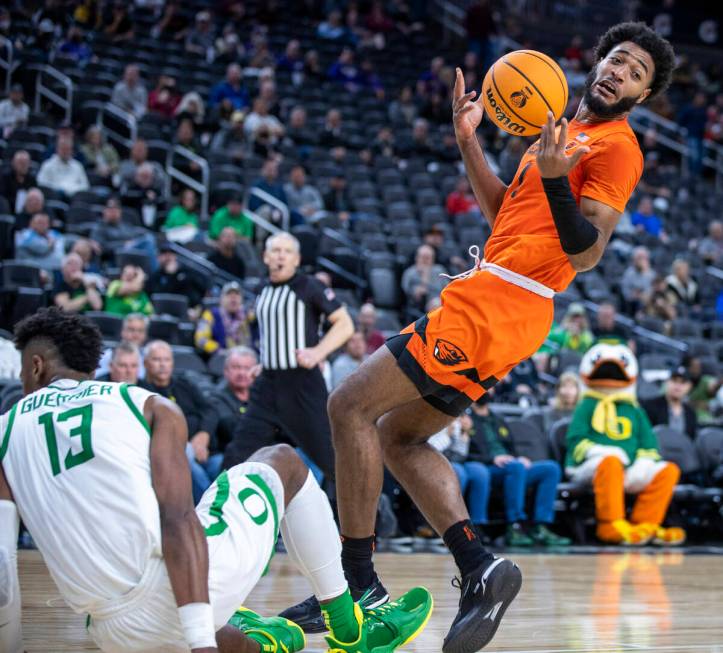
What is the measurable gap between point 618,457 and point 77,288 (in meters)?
4.60

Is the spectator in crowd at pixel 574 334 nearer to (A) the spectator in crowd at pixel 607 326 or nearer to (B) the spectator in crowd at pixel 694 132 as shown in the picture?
(A) the spectator in crowd at pixel 607 326

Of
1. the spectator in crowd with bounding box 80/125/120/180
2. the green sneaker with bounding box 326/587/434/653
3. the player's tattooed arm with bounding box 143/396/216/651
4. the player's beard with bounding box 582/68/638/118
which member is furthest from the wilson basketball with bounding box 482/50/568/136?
the spectator in crowd with bounding box 80/125/120/180

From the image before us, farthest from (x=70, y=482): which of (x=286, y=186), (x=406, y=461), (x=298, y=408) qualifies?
(x=286, y=186)

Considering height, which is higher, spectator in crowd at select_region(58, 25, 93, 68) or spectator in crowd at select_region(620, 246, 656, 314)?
spectator in crowd at select_region(58, 25, 93, 68)

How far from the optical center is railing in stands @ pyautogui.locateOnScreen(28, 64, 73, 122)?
45.1 ft

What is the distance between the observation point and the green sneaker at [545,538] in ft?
28.8

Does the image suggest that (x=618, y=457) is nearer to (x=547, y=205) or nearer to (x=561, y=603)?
(x=561, y=603)

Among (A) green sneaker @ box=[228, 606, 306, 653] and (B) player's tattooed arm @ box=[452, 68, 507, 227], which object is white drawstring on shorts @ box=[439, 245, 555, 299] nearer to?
(B) player's tattooed arm @ box=[452, 68, 507, 227]

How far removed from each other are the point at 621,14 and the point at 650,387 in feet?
49.7

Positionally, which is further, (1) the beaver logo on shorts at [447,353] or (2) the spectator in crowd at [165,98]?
(2) the spectator in crowd at [165,98]

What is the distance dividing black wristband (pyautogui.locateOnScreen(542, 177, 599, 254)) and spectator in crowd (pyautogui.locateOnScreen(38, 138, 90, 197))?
9339 mm

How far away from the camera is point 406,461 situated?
3.73m

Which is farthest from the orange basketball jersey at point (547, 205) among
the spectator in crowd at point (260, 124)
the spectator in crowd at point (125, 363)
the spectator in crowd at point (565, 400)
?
the spectator in crowd at point (260, 124)

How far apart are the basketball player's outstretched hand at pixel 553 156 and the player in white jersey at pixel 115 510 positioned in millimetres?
1252
